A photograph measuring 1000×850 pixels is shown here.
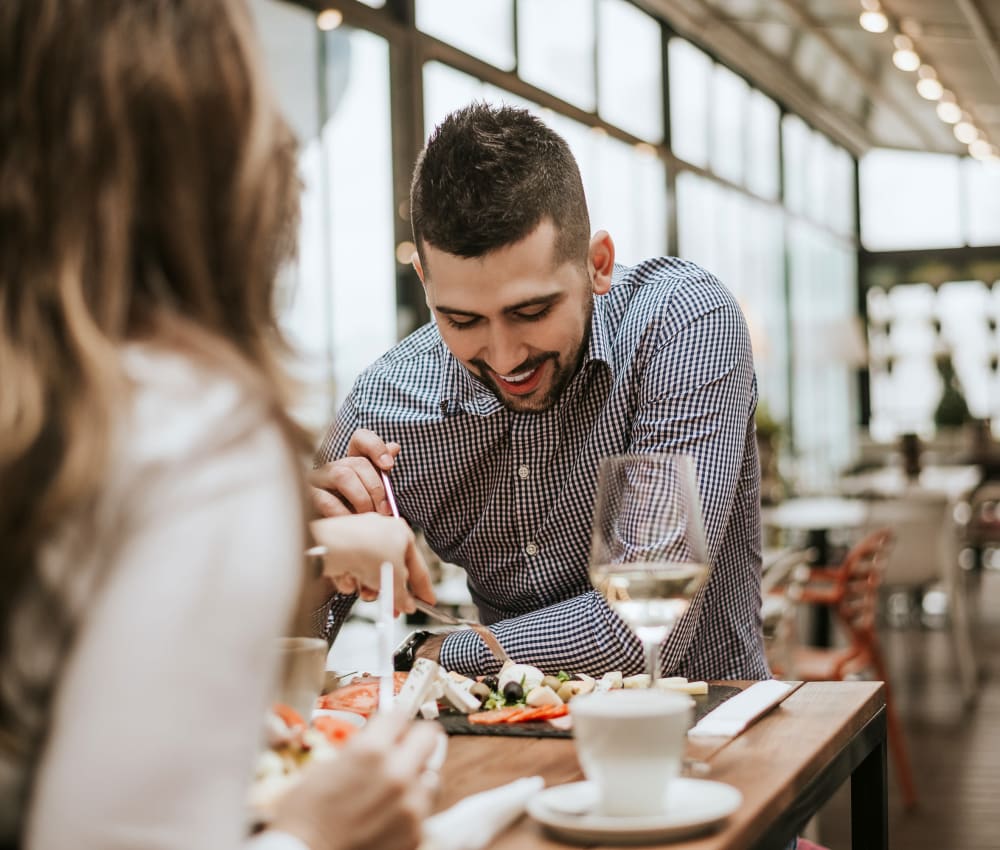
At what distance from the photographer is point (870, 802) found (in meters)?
1.53

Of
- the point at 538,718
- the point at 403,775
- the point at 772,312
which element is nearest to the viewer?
the point at 403,775

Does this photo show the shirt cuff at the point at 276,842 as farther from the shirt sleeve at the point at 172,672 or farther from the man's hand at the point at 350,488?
the man's hand at the point at 350,488

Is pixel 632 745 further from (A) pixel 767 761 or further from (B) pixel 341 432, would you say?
(B) pixel 341 432

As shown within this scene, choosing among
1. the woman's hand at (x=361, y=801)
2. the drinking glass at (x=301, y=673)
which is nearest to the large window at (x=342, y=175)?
the drinking glass at (x=301, y=673)

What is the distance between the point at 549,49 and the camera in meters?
7.68

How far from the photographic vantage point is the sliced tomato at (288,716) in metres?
1.03

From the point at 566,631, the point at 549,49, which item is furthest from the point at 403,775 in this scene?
the point at 549,49

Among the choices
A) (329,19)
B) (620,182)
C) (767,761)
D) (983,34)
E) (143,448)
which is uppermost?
(983,34)

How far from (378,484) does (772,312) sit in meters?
10.9

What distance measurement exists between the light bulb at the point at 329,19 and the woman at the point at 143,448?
4.88 metres

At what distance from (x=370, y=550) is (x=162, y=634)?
0.59 metres

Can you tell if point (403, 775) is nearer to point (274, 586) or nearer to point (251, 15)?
point (274, 586)

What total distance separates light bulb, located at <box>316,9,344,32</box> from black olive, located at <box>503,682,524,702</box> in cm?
451

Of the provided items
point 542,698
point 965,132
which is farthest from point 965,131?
point 542,698
